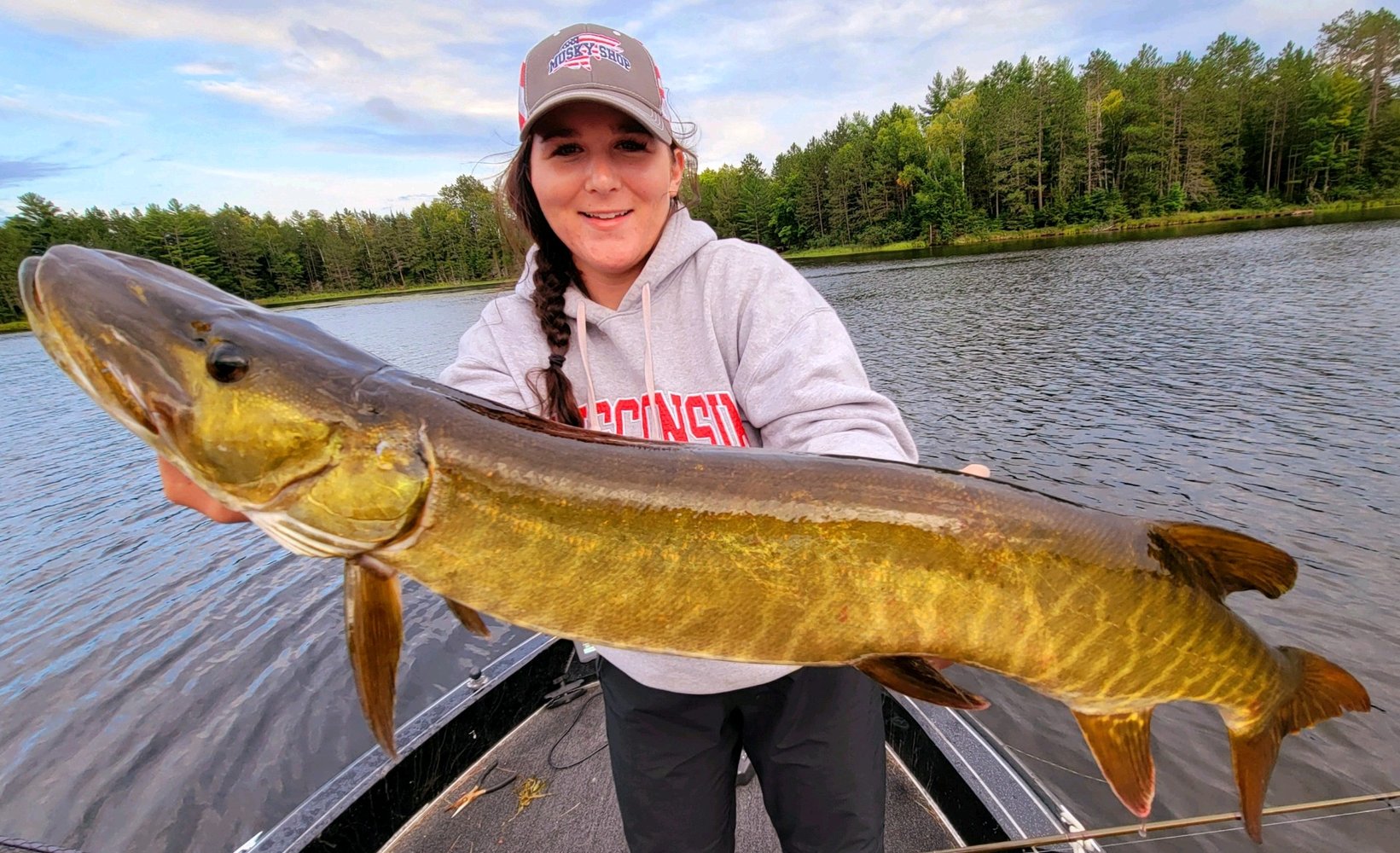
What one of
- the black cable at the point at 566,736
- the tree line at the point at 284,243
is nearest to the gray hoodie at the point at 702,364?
the black cable at the point at 566,736

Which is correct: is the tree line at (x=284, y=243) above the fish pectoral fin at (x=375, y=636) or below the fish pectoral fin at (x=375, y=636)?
above

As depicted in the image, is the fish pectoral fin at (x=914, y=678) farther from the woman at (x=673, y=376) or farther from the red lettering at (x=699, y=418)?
the red lettering at (x=699, y=418)

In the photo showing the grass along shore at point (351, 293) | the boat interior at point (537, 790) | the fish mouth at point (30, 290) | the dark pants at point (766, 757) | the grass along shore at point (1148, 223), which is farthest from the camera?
the grass along shore at point (351, 293)

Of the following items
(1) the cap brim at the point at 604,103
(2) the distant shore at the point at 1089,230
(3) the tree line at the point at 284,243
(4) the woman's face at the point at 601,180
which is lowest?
(2) the distant shore at the point at 1089,230

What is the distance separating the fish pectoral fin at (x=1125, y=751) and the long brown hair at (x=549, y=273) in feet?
5.05

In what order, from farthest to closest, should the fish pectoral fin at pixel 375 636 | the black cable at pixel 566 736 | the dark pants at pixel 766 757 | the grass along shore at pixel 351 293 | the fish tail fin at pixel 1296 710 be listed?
1. the grass along shore at pixel 351 293
2. the black cable at pixel 566 736
3. the dark pants at pixel 766 757
4. the fish tail fin at pixel 1296 710
5. the fish pectoral fin at pixel 375 636

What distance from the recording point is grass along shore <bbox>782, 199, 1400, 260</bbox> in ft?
143

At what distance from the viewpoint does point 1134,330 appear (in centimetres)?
1463

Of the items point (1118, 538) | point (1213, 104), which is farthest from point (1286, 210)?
point (1118, 538)

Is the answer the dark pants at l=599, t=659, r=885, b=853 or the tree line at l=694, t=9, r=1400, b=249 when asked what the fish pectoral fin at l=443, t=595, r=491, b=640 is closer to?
the dark pants at l=599, t=659, r=885, b=853

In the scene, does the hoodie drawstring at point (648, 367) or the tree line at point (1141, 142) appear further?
the tree line at point (1141, 142)

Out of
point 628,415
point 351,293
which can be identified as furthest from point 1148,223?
point 351,293

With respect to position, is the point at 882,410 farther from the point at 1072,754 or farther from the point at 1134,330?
the point at 1134,330

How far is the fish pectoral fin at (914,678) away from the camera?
4.43 feet
